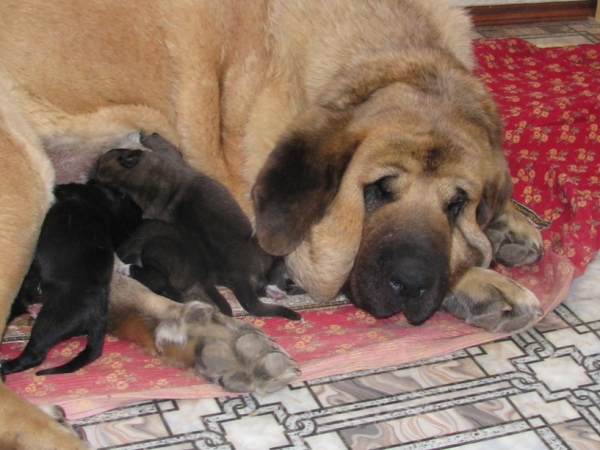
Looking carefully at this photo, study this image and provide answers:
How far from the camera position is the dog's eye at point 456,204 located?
2.72 metres

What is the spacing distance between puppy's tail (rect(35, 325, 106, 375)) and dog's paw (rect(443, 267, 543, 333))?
3.65 ft

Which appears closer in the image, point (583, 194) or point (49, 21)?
point (49, 21)

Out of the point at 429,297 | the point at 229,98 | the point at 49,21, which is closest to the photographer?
the point at 429,297

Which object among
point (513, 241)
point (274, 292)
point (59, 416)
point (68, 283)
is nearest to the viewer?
point (59, 416)

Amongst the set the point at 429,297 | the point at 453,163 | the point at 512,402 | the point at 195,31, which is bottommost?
the point at 512,402

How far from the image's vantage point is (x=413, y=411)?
261 centimetres

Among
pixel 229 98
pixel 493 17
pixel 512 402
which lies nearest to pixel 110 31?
pixel 229 98

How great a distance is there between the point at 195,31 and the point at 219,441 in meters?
1.36

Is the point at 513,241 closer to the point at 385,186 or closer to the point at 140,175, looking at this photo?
the point at 385,186

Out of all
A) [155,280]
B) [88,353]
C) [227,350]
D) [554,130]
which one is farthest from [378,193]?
[554,130]

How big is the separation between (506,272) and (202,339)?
1.23 meters

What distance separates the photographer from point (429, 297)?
2.66 meters

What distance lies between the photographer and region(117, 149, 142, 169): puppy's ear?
3.06 meters

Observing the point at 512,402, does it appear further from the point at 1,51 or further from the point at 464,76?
the point at 1,51
